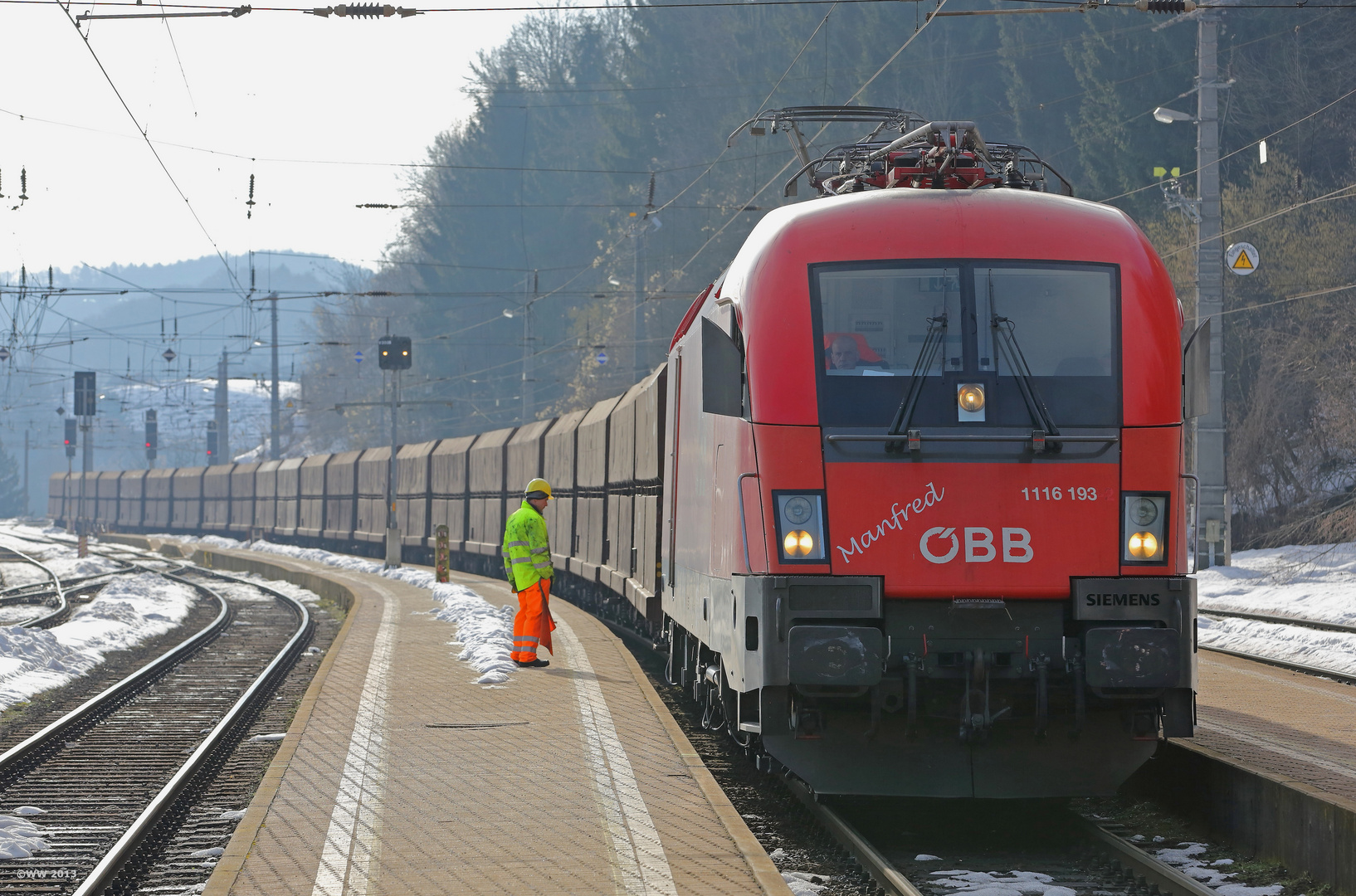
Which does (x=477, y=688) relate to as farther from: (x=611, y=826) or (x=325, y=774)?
(x=611, y=826)

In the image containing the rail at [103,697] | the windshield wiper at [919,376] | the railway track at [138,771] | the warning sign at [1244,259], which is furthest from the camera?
the warning sign at [1244,259]

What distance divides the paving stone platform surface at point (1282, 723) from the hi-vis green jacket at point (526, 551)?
19.3ft

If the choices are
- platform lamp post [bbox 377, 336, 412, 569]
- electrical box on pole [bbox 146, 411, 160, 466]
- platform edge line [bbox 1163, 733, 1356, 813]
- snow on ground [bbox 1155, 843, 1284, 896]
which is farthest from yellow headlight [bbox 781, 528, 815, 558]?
electrical box on pole [bbox 146, 411, 160, 466]

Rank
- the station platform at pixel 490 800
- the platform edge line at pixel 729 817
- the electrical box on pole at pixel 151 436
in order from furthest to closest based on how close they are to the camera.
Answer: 1. the electrical box on pole at pixel 151 436
2. the station platform at pixel 490 800
3. the platform edge line at pixel 729 817

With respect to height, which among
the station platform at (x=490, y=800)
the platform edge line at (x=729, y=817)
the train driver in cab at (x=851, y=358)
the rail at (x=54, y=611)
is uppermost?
the train driver in cab at (x=851, y=358)

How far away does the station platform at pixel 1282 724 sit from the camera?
8281mm

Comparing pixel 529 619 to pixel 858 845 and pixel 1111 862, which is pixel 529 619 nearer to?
pixel 858 845

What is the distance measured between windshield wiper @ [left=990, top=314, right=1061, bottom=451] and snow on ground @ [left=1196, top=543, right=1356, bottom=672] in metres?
6.79

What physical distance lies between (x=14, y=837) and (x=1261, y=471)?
29628mm

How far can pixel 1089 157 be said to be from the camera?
150 ft

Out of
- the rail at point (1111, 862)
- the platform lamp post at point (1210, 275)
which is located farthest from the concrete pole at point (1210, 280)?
the rail at point (1111, 862)

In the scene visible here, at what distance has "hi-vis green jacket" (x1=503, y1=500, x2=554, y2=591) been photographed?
1384 cm

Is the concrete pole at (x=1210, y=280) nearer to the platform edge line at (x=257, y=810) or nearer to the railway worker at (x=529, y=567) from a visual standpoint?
the railway worker at (x=529, y=567)

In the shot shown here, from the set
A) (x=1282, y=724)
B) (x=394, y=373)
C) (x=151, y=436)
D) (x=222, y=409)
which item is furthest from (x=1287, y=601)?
(x=151, y=436)
